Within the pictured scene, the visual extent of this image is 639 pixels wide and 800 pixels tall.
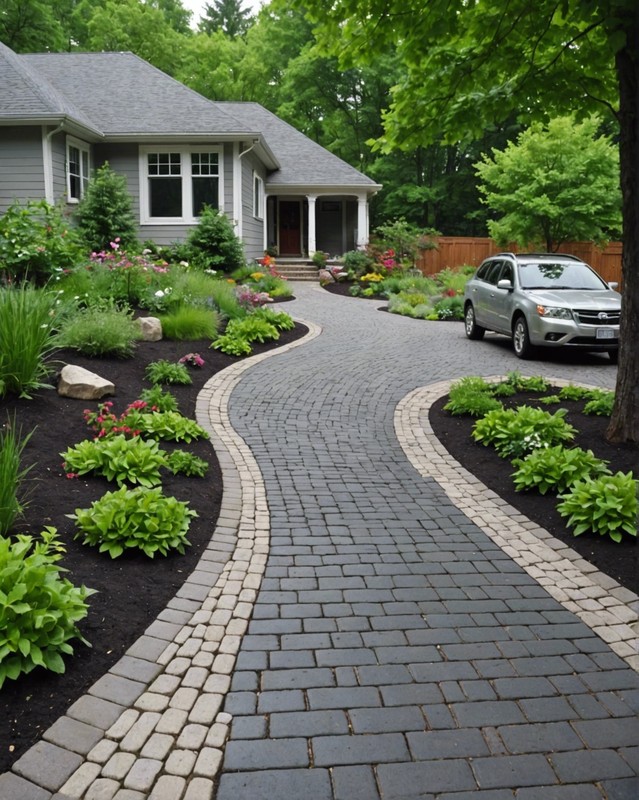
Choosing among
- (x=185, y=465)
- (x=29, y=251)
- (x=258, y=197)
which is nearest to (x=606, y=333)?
(x=185, y=465)

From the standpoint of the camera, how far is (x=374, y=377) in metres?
11.5

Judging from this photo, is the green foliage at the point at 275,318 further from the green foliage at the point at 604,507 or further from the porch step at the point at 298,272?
the porch step at the point at 298,272

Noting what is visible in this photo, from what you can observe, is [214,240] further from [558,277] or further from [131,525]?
[131,525]

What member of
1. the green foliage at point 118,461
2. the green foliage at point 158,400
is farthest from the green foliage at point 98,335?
the green foliage at point 118,461

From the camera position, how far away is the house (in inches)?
765

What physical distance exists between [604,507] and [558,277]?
972 centimetres

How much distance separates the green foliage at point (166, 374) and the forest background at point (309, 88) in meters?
30.9

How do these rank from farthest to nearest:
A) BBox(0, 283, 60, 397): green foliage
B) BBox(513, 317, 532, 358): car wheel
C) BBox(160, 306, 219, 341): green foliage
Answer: BBox(513, 317, 532, 358): car wheel
BBox(160, 306, 219, 341): green foliage
BBox(0, 283, 60, 397): green foliage

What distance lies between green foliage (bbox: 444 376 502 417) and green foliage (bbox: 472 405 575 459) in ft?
2.81

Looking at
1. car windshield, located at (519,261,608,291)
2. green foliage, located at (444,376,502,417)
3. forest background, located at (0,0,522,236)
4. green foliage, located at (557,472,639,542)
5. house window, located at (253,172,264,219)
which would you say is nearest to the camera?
green foliage, located at (557,472,639,542)

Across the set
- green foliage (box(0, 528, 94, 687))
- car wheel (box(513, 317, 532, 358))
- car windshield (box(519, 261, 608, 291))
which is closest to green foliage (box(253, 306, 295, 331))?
car wheel (box(513, 317, 532, 358))

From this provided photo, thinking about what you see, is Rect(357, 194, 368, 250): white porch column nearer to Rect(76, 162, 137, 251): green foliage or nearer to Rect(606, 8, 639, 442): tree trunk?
Rect(76, 162, 137, 251): green foliage

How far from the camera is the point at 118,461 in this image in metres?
5.84

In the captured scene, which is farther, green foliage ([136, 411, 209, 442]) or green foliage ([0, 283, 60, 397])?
green foliage ([136, 411, 209, 442])
